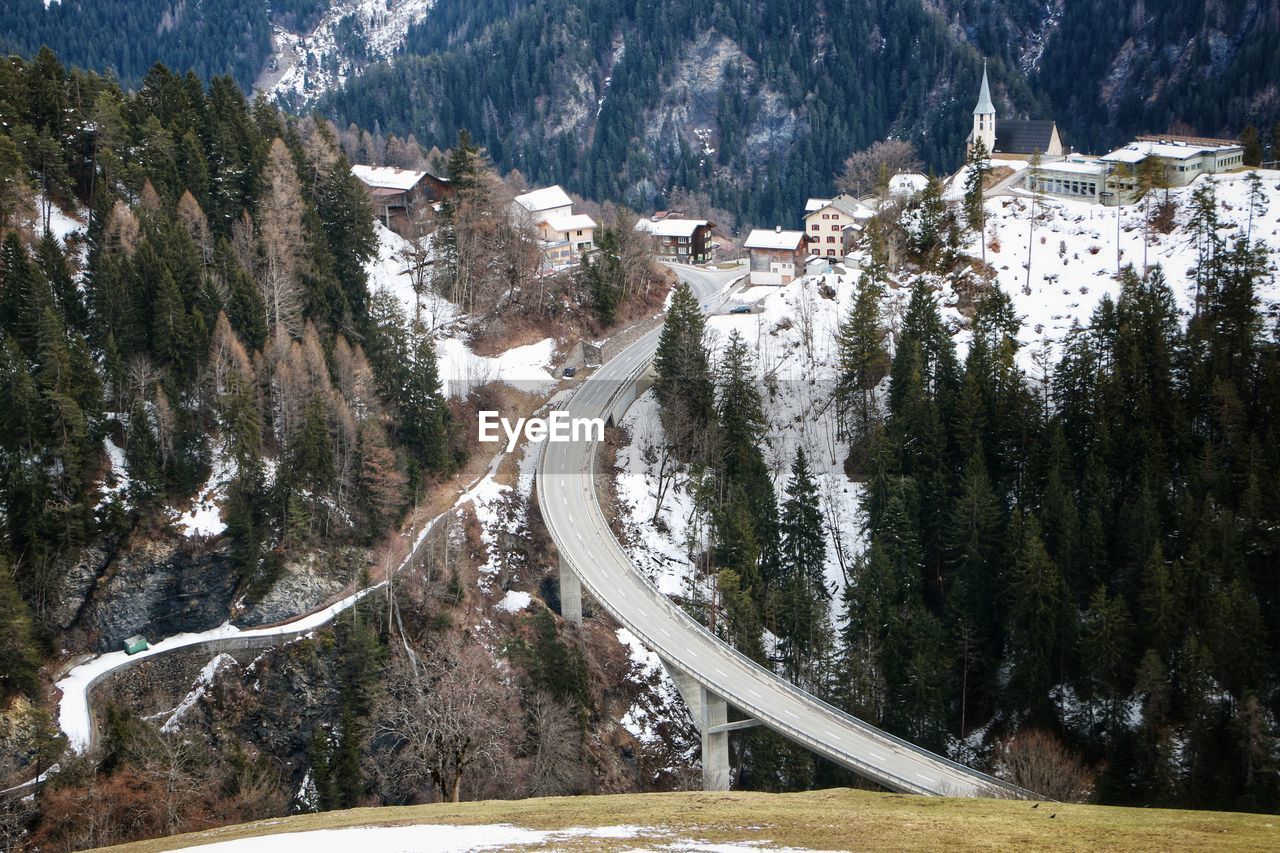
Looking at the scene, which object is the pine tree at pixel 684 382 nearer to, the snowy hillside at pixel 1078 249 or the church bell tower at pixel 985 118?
the snowy hillside at pixel 1078 249

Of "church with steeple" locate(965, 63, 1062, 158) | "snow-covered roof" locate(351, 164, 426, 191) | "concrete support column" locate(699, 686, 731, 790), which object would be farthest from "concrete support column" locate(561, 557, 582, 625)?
"church with steeple" locate(965, 63, 1062, 158)

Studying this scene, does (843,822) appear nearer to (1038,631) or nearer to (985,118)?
(1038,631)

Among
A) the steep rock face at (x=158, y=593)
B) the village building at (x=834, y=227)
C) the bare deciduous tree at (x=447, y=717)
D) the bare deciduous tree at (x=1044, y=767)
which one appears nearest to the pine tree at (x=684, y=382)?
the bare deciduous tree at (x=447, y=717)

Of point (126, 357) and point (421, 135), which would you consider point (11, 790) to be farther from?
point (421, 135)

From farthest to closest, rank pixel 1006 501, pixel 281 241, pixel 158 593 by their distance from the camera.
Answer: pixel 281 241
pixel 1006 501
pixel 158 593

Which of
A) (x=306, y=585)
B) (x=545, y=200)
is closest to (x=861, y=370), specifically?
(x=306, y=585)

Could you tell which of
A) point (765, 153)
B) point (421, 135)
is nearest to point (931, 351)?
point (765, 153)

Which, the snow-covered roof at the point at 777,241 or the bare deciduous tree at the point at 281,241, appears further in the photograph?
the snow-covered roof at the point at 777,241
